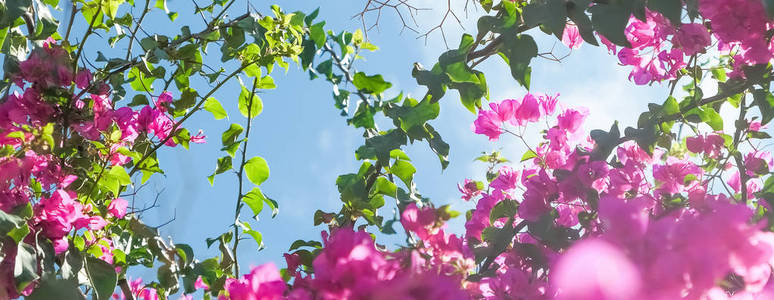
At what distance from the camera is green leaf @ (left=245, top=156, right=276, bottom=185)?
56.8 inches

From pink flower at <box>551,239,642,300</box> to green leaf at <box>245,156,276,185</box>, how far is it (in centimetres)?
111

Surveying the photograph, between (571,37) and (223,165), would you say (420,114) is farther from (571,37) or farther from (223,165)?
(223,165)

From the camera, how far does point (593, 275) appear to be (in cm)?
38

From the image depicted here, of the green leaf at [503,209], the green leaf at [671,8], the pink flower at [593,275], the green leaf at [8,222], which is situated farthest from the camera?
the green leaf at [503,209]

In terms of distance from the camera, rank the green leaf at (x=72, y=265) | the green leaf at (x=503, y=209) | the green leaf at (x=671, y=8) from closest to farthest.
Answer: the green leaf at (x=671, y=8)
the green leaf at (x=72, y=265)
the green leaf at (x=503, y=209)

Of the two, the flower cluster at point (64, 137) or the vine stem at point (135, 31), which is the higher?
the vine stem at point (135, 31)

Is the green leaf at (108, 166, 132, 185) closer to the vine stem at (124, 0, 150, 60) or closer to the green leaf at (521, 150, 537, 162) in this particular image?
the vine stem at (124, 0, 150, 60)

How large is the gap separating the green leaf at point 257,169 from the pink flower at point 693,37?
0.89 metres

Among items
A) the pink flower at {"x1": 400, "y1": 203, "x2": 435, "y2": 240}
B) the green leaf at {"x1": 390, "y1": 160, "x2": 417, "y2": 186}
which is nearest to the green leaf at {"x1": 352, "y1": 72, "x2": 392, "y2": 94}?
the green leaf at {"x1": 390, "y1": 160, "x2": 417, "y2": 186}

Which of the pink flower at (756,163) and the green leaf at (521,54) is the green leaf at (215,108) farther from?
the pink flower at (756,163)

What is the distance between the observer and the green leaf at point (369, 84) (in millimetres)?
1058

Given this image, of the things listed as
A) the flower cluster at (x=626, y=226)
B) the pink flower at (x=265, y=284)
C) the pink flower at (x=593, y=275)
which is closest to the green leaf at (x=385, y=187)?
the flower cluster at (x=626, y=226)

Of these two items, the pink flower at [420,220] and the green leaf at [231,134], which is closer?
the pink flower at [420,220]

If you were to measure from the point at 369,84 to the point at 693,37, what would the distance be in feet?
2.26
